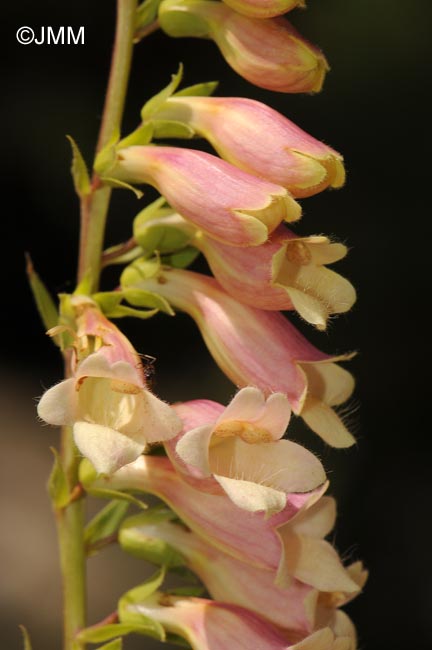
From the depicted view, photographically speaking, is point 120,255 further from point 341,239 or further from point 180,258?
point 341,239

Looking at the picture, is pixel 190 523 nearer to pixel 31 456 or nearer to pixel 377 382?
pixel 377 382

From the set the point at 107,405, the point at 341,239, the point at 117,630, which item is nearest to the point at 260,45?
the point at 107,405

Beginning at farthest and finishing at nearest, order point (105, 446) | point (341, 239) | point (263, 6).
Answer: point (341, 239) → point (263, 6) → point (105, 446)

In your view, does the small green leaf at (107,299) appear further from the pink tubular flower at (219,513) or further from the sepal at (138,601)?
the sepal at (138,601)

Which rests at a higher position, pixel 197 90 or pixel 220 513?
pixel 197 90

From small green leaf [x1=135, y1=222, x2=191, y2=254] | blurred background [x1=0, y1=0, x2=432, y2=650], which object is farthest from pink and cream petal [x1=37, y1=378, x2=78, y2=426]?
blurred background [x1=0, y1=0, x2=432, y2=650]

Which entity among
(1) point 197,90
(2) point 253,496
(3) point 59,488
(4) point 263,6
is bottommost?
(3) point 59,488

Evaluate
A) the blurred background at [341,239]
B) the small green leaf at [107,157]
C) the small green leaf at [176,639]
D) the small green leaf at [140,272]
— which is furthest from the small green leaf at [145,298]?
the blurred background at [341,239]

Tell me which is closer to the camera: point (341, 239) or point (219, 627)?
point (219, 627)
